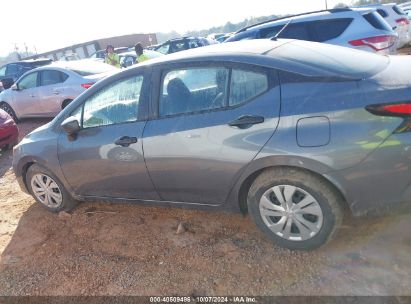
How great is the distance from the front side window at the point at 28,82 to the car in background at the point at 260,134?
626 cm

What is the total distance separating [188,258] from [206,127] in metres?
1.13

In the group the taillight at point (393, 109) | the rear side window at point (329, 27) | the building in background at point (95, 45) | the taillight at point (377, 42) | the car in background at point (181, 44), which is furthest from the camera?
the building in background at point (95, 45)

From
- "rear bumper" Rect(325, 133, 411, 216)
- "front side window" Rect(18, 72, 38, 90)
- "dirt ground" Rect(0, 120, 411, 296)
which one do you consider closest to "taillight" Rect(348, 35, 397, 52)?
"dirt ground" Rect(0, 120, 411, 296)

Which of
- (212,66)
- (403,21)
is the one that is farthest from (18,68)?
(212,66)

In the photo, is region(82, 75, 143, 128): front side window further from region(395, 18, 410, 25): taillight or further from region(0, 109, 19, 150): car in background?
region(395, 18, 410, 25): taillight

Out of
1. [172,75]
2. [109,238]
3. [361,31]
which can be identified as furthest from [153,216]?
[361,31]

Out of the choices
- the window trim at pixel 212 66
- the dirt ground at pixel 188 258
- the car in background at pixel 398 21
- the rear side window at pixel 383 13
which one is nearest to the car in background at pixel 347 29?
the car in background at pixel 398 21

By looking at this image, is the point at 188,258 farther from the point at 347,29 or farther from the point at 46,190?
the point at 347,29

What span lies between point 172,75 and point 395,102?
1.77 m

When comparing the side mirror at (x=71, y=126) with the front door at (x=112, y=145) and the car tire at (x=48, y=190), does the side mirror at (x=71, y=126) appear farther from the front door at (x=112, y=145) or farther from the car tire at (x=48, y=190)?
the car tire at (x=48, y=190)

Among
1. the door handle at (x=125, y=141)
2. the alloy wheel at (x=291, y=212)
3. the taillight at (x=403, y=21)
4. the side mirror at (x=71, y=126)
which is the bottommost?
the alloy wheel at (x=291, y=212)

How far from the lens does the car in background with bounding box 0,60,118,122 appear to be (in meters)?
8.38

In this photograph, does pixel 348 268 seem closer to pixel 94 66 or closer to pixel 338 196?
pixel 338 196

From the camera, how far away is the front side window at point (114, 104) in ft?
11.3
